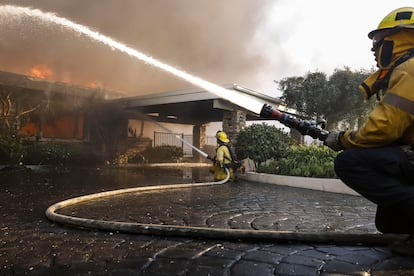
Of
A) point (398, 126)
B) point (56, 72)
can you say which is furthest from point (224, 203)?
point (56, 72)

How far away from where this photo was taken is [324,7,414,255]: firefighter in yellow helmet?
89.4 inches

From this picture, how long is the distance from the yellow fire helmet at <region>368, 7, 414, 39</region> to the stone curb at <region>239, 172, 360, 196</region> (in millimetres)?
5718

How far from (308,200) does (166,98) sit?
892 cm

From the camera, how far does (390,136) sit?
2.33 metres

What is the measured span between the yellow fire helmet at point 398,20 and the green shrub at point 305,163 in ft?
21.4

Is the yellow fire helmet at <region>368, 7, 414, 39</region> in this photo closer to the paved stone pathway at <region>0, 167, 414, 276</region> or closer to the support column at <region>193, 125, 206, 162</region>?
the paved stone pathway at <region>0, 167, 414, 276</region>

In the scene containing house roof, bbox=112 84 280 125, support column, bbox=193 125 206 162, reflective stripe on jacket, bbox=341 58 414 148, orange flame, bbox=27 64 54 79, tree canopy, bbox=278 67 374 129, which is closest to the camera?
reflective stripe on jacket, bbox=341 58 414 148

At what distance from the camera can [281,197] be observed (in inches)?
265

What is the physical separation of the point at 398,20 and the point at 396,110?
0.81 metres

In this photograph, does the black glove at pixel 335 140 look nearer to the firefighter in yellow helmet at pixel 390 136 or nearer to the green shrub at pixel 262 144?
the firefighter in yellow helmet at pixel 390 136

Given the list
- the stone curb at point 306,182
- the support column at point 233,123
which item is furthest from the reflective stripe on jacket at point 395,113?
the support column at point 233,123

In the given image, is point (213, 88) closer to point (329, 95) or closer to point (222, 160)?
point (222, 160)

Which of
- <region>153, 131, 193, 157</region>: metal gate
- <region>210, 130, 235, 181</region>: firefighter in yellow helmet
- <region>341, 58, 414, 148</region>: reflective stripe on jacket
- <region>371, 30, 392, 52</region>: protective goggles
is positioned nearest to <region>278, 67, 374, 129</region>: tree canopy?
<region>210, 130, 235, 181</region>: firefighter in yellow helmet

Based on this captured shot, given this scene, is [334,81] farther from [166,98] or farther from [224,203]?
[224,203]
